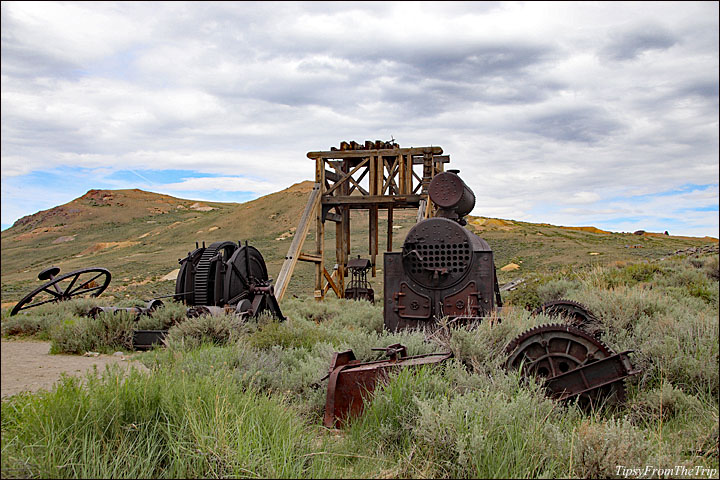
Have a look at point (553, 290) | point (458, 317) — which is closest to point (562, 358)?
point (458, 317)

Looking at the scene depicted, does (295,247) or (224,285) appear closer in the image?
(224,285)

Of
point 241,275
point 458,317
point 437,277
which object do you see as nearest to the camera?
point 458,317

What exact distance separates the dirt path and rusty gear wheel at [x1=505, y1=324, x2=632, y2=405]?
329 centimetres

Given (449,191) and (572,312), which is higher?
(449,191)

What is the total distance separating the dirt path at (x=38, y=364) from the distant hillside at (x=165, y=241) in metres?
1.45

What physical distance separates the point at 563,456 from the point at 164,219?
29023mm

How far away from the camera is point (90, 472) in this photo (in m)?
2.38

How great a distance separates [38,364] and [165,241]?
20.5 metres

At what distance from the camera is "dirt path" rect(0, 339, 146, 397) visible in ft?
15.4

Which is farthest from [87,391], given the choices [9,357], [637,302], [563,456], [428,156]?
[428,156]

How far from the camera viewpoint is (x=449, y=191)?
26.6ft

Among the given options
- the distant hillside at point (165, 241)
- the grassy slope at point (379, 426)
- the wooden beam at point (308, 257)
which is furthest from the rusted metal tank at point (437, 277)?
the wooden beam at point (308, 257)

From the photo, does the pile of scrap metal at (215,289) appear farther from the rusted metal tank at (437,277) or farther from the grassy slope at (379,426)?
the grassy slope at (379,426)

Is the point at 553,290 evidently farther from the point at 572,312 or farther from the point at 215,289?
the point at 215,289
